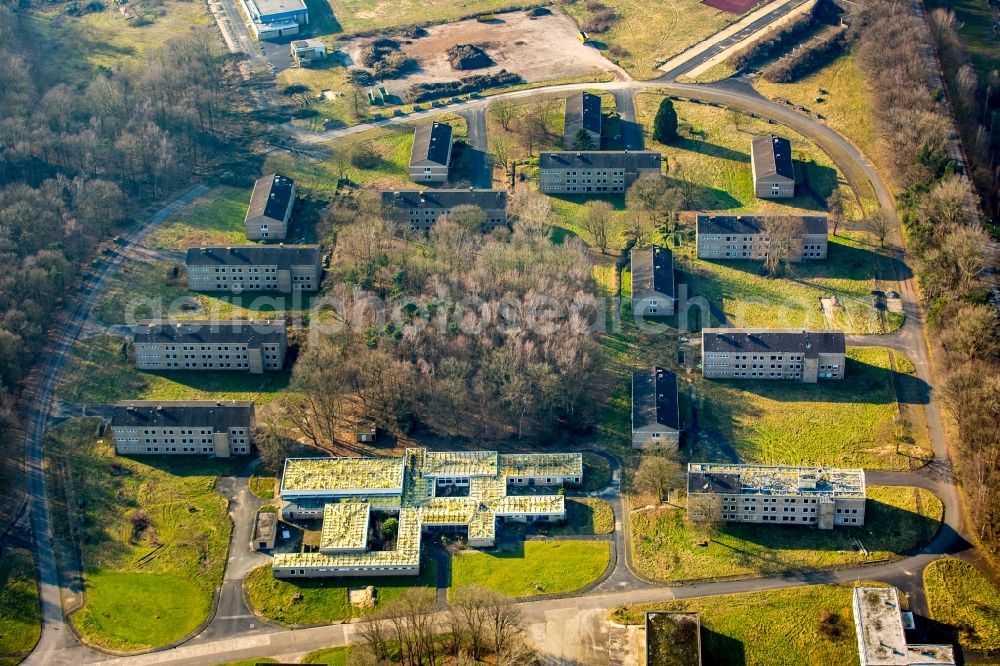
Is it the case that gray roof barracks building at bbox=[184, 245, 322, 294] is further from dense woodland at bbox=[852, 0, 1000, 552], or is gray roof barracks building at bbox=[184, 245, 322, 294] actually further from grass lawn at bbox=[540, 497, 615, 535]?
dense woodland at bbox=[852, 0, 1000, 552]

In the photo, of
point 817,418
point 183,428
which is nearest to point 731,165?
point 817,418

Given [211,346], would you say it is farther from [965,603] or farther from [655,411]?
[965,603]

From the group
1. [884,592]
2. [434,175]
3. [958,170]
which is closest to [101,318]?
[434,175]

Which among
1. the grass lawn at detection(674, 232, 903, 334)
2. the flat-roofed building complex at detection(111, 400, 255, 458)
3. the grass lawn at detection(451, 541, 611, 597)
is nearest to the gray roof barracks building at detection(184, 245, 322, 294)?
the flat-roofed building complex at detection(111, 400, 255, 458)

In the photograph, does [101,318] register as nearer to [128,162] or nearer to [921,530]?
[128,162]

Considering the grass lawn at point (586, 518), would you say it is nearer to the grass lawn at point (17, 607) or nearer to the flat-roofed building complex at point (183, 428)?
the flat-roofed building complex at point (183, 428)
